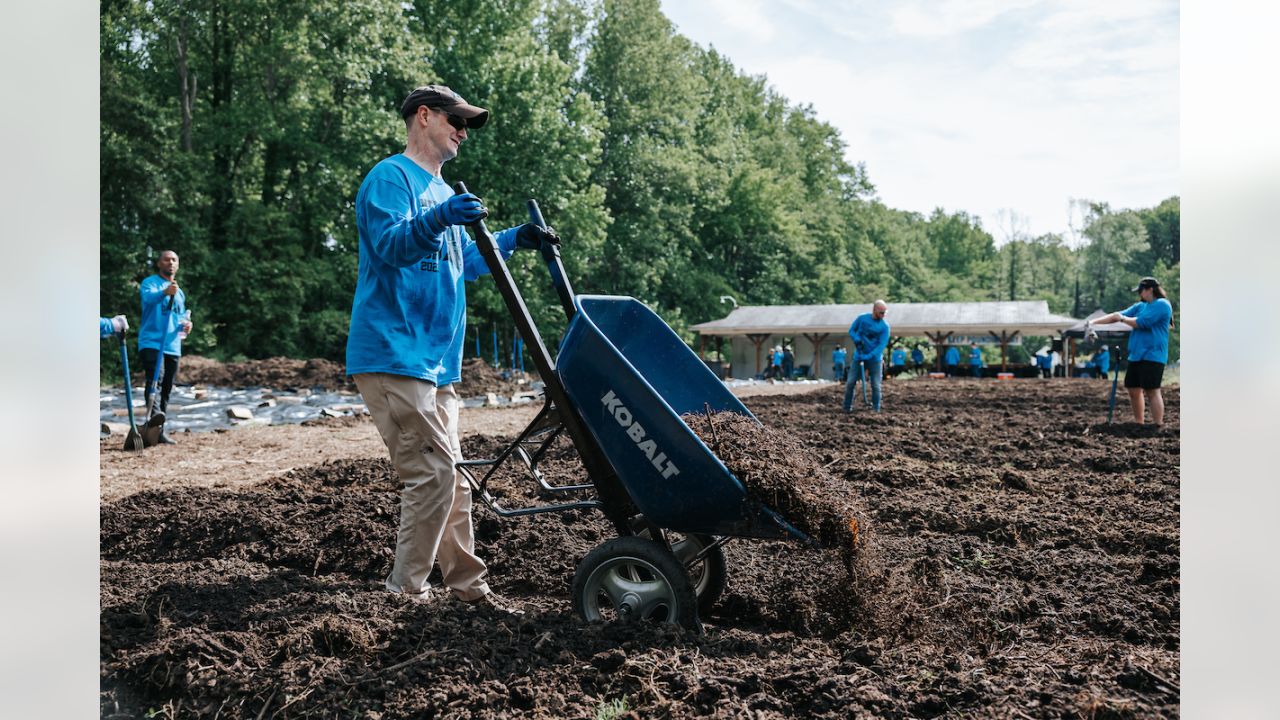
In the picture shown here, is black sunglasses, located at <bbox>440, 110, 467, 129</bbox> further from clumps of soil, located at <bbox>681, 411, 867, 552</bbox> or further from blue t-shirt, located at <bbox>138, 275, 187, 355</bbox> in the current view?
blue t-shirt, located at <bbox>138, 275, 187, 355</bbox>

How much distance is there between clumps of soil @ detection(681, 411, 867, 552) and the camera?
2.81m

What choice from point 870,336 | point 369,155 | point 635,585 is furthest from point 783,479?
point 369,155

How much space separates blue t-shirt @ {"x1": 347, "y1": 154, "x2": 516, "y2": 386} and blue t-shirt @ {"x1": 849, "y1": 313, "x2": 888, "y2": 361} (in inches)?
363

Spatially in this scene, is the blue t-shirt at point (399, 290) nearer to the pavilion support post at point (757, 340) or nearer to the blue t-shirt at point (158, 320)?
the blue t-shirt at point (158, 320)

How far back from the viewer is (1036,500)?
5820mm

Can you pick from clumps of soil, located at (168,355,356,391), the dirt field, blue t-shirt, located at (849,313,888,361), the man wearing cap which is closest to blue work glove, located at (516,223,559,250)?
the man wearing cap

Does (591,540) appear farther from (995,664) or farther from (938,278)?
(938,278)

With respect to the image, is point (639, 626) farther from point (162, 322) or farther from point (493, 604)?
point (162, 322)

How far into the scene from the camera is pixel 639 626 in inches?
110

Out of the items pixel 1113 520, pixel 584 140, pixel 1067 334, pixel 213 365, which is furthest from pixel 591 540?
pixel 1067 334

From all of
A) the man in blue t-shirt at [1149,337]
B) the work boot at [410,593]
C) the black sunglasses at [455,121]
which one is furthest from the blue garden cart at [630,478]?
the man in blue t-shirt at [1149,337]

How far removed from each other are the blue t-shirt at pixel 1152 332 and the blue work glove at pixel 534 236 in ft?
27.4

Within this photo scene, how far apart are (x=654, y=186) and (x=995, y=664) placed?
131 ft

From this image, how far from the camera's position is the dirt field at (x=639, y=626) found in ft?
8.07
